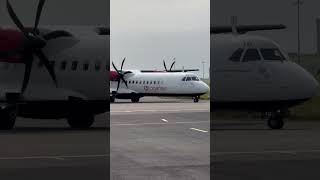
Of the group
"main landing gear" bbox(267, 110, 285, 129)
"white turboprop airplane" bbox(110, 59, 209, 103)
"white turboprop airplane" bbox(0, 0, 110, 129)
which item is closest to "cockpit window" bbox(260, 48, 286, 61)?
"main landing gear" bbox(267, 110, 285, 129)

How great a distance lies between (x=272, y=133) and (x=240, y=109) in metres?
2.33

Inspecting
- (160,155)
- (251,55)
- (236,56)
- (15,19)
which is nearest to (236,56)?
(236,56)

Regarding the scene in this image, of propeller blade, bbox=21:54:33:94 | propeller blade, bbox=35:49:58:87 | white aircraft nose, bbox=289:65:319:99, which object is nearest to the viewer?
white aircraft nose, bbox=289:65:319:99

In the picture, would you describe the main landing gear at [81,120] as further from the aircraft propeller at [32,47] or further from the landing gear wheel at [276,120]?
the landing gear wheel at [276,120]

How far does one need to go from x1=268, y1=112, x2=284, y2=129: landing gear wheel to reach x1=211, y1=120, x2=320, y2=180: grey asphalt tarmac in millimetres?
1845

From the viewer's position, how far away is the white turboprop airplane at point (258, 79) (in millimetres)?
17891

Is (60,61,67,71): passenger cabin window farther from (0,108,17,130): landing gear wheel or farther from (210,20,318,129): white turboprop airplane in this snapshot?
(210,20,318,129): white turboprop airplane

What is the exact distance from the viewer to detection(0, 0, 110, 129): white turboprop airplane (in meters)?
19.1

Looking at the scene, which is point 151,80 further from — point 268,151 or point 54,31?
point 268,151

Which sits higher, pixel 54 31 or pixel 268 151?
pixel 54 31

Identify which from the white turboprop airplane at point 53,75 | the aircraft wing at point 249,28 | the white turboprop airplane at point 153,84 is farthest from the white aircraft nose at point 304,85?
the white turboprop airplane at point 153,84

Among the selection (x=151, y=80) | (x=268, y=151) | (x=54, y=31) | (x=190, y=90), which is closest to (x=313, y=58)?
(x=190, y=90)

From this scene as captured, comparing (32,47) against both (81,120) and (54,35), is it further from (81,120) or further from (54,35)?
(81,120)

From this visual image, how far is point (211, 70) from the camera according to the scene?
18734 millimetres
